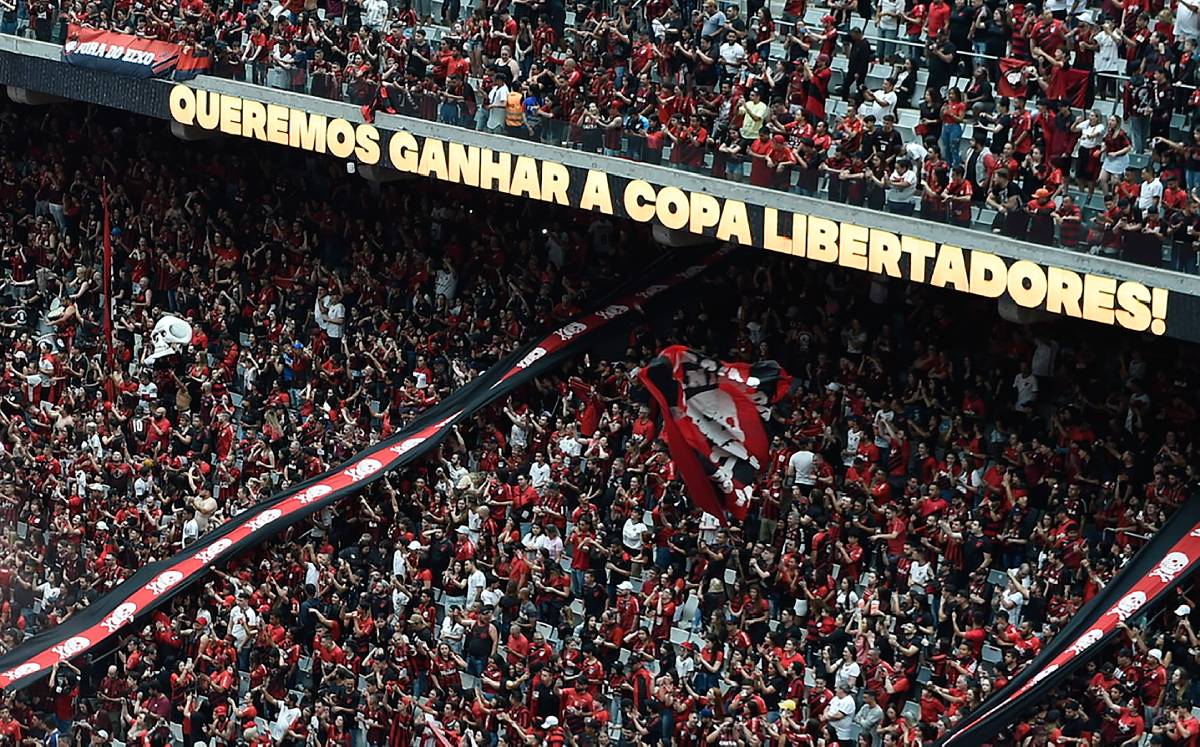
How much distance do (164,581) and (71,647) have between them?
130cm

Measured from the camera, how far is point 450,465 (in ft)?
89.3

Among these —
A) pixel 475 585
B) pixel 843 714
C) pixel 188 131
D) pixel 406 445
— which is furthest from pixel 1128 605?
pixel 188 131

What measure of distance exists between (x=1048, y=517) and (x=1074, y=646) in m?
1.74

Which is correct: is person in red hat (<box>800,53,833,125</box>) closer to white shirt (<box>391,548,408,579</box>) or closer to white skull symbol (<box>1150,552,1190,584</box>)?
white skull symbol (<box>1150,552,1190,584</box>)

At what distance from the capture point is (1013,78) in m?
23.9

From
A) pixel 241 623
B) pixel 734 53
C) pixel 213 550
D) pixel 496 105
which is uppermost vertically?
pixel 734 53

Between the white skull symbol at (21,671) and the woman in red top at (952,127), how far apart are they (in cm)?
1156

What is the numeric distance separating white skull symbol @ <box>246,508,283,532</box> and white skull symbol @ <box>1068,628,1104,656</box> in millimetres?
9934

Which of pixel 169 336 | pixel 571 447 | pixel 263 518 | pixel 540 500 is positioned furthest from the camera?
pixel 169 336

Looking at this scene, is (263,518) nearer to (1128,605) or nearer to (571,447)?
(571,447)

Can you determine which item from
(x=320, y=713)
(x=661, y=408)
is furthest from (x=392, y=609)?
(x=661, y=408)

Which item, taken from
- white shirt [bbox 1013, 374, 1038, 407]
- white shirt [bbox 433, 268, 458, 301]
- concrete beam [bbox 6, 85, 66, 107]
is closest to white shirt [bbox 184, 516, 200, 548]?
white shirt [bbox 433, 268, 458, 301]

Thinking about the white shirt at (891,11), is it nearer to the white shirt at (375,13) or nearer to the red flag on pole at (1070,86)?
the red flag on pole at (1070,86)

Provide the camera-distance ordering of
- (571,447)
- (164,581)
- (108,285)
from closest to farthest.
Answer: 1. (571,447)
2. (164,581)
3. (108,285)
